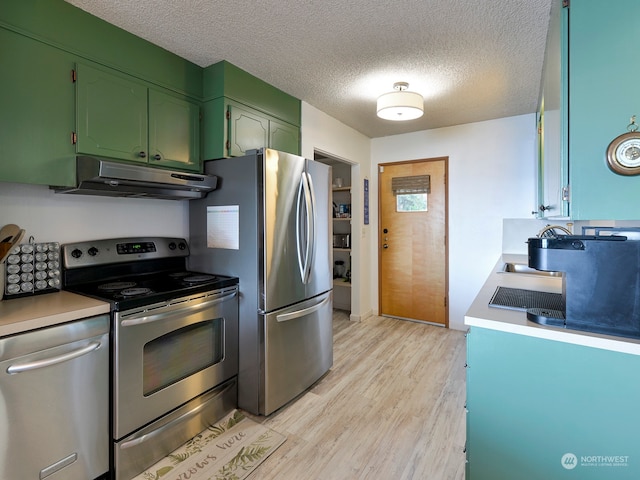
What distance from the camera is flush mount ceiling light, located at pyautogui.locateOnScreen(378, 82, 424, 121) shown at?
2572 millimetres

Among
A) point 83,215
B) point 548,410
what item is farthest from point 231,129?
point 548,410

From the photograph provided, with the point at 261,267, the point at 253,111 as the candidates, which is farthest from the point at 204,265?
the point at 253,111

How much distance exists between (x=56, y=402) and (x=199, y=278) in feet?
3.00

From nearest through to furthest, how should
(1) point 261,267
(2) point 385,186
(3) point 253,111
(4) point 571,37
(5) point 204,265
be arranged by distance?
1. (4) point 571,37
2. (1) point 261,267
3. (5) point 204,265
4. (3) point 253,111
5. (2) point 385,186

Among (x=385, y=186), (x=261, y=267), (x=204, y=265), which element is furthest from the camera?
(x=385, y=186)

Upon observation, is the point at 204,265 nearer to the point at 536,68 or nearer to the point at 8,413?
the point at 8,413

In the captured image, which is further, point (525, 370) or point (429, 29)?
point (429, 29)

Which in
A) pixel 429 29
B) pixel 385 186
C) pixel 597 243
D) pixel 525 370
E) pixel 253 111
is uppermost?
Result: pixel 429 29

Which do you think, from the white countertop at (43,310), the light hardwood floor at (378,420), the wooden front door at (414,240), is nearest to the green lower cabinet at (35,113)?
the white countertop at (43,310)

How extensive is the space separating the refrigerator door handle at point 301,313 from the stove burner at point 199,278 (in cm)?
51

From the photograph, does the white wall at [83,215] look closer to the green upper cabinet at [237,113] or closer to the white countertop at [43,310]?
the white countertop at [43,310]

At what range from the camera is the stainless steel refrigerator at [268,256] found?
2.08 m

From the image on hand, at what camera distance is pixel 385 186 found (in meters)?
4.28

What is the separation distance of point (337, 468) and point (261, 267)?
1.17 m
